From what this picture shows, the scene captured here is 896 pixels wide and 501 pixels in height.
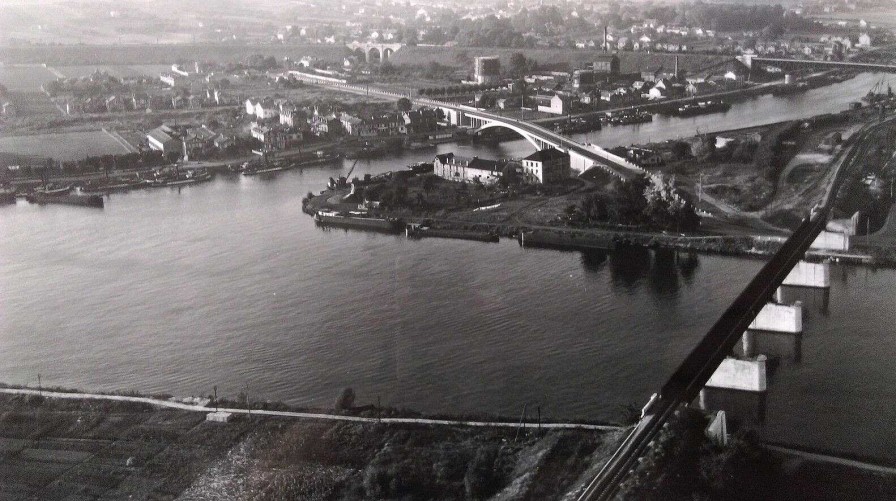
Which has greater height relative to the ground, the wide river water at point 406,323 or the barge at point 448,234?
the barge at point 448,234

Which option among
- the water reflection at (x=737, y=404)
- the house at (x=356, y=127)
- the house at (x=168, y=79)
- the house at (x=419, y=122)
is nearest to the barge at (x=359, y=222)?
the water reflection at (x=737, y=404)

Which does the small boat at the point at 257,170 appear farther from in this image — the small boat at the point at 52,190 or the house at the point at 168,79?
the house at the point at 168,79

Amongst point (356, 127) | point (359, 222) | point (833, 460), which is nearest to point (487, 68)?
point (356, 127)

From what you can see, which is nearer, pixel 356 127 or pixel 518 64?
pixel 356 127

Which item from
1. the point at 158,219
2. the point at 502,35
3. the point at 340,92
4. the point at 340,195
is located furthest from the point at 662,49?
the point at 158,219

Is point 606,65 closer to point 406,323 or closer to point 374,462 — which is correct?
point 406,323

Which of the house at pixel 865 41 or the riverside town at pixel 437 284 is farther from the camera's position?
the house at pixel 865 41

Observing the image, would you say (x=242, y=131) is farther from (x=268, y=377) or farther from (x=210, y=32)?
(x=268, y=377)
